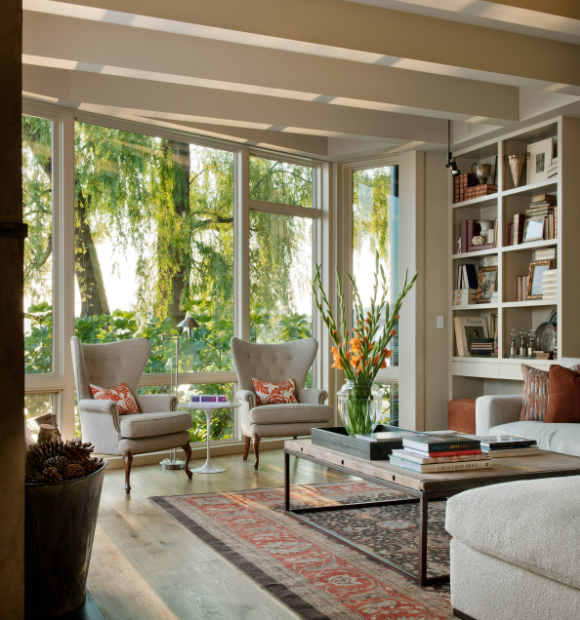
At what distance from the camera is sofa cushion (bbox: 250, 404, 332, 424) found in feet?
16.6

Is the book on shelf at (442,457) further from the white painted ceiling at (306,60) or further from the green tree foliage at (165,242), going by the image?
the green tree foliage at (165,242)

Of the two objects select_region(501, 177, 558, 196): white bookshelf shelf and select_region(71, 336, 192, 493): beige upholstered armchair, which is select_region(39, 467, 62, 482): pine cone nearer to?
select_region(71, 336, 192, 493): beige upholstered armchair

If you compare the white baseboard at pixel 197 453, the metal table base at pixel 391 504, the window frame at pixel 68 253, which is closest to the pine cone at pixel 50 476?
the metal table base at pixel 391 504

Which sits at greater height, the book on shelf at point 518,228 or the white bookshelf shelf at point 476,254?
the book on shelf at point 518,228

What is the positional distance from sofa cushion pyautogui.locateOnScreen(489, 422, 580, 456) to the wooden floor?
5.67 ft

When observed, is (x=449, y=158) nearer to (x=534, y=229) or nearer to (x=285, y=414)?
(x=534, y=229)

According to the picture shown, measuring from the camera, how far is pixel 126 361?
5.00 m

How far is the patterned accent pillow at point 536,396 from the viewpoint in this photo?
14.1ft

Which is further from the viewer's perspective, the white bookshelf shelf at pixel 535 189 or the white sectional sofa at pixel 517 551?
the white bookshelf shelf at pixel 535 189

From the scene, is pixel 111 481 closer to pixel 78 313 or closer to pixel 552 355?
pixel 78 313

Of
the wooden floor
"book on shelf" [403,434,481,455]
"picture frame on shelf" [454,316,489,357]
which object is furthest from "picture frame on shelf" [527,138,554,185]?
the wooden floor

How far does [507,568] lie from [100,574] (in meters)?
1.68

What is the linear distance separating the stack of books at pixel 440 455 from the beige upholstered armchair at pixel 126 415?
2049mm

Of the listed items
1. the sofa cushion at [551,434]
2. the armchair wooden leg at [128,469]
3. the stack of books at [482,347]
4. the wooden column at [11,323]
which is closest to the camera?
the wooden column at [11,323]
